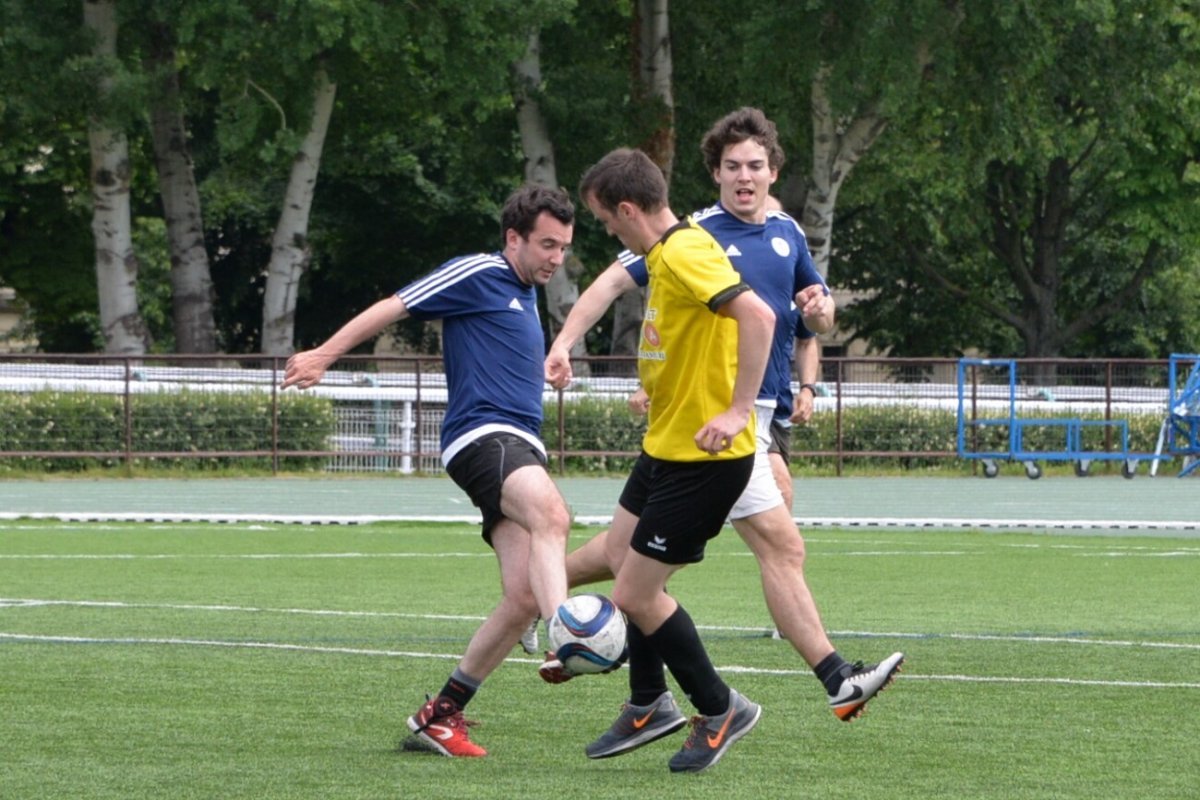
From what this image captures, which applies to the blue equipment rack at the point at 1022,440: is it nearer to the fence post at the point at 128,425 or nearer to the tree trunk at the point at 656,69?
the tree trunk at the point at 656,69

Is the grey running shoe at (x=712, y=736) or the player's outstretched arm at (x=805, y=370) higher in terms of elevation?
the player's outstretched arm at (x=805, y=370)

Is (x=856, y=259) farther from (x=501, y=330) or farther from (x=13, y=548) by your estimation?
(x=501, y=330)

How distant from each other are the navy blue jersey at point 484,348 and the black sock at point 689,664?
0.83 metres

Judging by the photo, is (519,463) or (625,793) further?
(519,463)

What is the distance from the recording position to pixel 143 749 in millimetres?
6742

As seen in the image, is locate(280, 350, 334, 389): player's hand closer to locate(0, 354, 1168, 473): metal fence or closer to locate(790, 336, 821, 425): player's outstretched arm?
locate(790, 336, 821, 425): player's outstretched arm

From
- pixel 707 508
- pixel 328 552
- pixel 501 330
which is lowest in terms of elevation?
pixel 328 552

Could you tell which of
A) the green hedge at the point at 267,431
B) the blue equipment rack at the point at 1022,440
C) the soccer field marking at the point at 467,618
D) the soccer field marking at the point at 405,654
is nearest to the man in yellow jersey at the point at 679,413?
the soccer field marking at the point at 405,654

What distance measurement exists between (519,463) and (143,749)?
1473 millimetres

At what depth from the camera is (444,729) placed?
6.79m

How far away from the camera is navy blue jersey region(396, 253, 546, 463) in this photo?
6984mm

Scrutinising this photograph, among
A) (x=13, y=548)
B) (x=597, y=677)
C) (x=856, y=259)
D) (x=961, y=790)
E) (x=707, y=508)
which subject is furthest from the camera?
(x=856, y=259)

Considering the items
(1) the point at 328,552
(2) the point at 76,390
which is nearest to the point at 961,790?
(1) the point at 328,552

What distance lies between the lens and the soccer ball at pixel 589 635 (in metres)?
6.27
